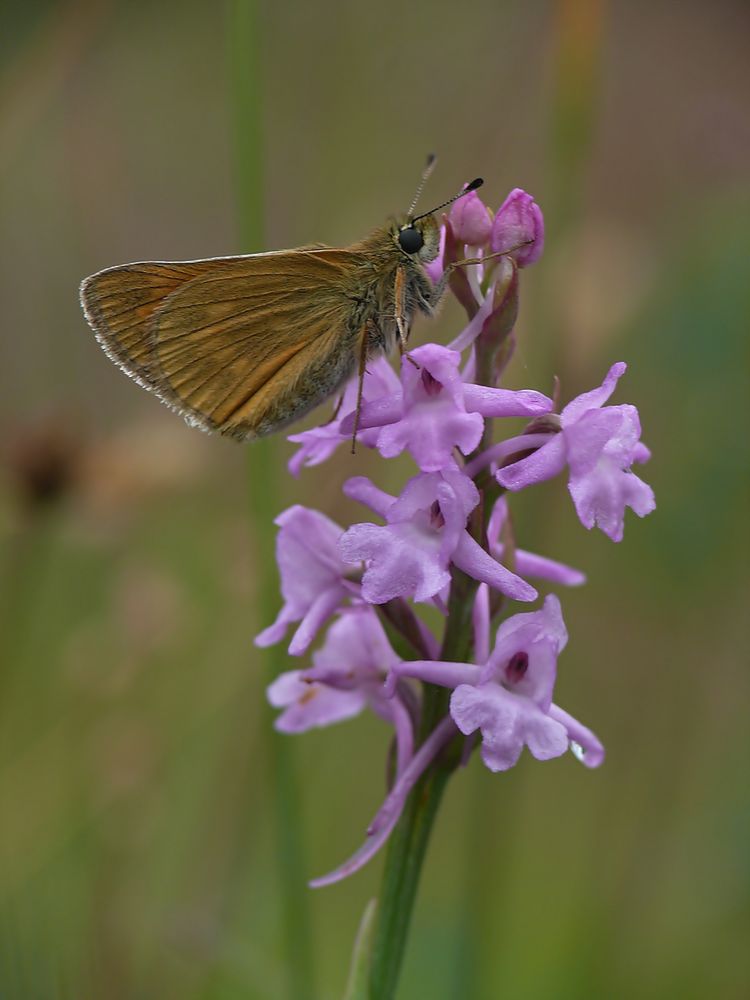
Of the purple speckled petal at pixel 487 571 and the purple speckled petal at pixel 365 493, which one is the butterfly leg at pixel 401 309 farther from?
the purple speckled petal at pixel 487 571

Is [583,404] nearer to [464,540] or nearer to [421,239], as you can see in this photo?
[464,540]

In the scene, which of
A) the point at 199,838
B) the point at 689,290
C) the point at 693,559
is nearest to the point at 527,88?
the point at 689,290

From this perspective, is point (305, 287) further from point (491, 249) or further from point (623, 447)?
point (623, 447)

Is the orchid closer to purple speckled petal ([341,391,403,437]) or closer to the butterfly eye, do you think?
purple speckled petal ([341,391,403,437])

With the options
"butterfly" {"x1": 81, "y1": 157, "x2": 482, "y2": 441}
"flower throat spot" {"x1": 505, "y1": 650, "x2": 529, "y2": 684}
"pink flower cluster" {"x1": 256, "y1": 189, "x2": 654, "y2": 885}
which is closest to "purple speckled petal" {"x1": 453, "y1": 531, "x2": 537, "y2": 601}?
"pink flower cluster" {"x1": 256, "y1": 189, "x2": 654, "y2": 885}

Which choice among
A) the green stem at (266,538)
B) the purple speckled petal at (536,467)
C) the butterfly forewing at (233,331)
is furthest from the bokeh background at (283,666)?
the purple speckled petal at (536,467)

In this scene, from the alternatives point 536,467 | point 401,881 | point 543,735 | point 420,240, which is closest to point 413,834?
point 401,881
